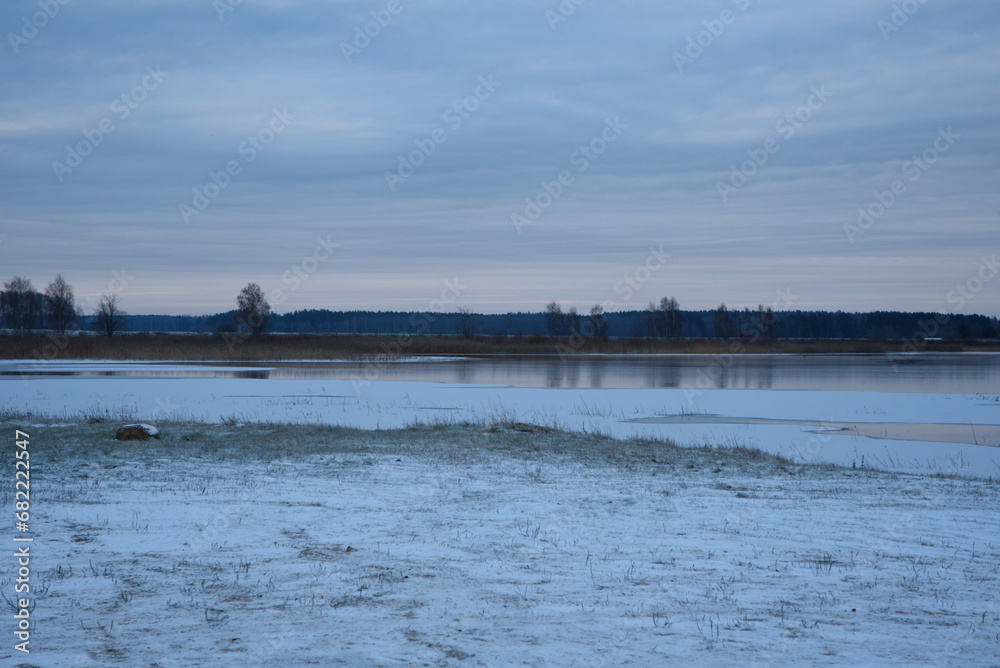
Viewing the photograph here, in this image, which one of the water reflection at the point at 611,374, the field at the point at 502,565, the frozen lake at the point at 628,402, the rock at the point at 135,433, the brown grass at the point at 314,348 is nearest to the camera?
the field at the point at 502,565

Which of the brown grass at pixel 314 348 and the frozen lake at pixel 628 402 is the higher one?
the brown grass at pixel 314 348

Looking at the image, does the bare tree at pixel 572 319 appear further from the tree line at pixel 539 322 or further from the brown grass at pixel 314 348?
the brown grass at pixel 314 348

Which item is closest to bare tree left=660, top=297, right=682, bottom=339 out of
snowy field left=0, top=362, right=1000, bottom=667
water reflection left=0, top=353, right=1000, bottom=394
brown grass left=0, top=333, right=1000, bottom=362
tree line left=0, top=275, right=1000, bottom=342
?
tree line left=0, top=275, right=1000, bottom=342

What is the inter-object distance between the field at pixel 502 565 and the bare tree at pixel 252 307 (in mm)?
97551

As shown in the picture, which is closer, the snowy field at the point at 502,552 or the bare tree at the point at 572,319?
the snowy field at the point at 502,552

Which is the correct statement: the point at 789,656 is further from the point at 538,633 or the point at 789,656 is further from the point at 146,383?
the point at 146,383

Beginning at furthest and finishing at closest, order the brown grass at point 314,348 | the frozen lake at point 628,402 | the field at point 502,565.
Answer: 1. the brown grass at point 314,348
2. the frozen lake at point 628,402
3. the field at point 502,565

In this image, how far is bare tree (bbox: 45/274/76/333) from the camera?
354ft

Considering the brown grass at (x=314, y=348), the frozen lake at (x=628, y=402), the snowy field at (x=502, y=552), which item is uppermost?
the brown grass at (x=314, y=348)

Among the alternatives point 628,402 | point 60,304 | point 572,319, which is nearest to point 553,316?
point 572,319

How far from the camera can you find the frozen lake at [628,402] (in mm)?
15320

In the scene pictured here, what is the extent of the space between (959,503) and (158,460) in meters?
10.2

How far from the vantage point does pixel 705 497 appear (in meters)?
8.66

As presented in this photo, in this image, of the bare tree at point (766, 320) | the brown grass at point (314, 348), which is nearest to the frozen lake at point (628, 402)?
the brown grass at point (314, 348)
